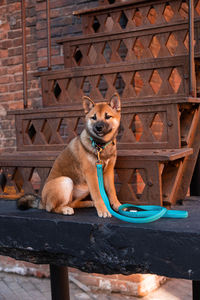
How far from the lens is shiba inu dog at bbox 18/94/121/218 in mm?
2498

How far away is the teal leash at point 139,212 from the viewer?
2.27m

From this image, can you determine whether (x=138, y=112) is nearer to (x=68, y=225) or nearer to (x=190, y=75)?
(x=190, y=75)

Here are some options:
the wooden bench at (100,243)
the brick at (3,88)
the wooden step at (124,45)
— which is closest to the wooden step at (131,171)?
the wooden bench at (100,243)

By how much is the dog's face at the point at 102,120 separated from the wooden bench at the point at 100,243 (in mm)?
522

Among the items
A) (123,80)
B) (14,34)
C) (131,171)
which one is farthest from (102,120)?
(14,34)

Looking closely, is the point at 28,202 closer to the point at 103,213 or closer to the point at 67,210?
the point at 67,210

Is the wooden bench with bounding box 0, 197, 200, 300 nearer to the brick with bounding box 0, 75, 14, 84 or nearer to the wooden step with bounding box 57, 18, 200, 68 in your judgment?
the wooden step with bounding box 57, 18, 200, 68

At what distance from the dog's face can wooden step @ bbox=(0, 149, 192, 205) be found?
0.29m

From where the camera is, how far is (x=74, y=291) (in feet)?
13.6

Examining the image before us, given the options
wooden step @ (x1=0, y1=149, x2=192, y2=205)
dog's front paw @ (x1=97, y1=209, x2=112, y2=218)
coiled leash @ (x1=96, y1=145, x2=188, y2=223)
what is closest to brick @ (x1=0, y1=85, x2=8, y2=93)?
wooden step @ (x1=0, y1=149, x2=192, y2=205)

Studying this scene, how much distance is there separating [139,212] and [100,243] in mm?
296

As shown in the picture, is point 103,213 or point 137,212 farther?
point 103,213

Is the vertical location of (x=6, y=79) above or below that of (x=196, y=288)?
above

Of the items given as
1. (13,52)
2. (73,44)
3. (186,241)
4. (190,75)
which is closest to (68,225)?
(186,241)
